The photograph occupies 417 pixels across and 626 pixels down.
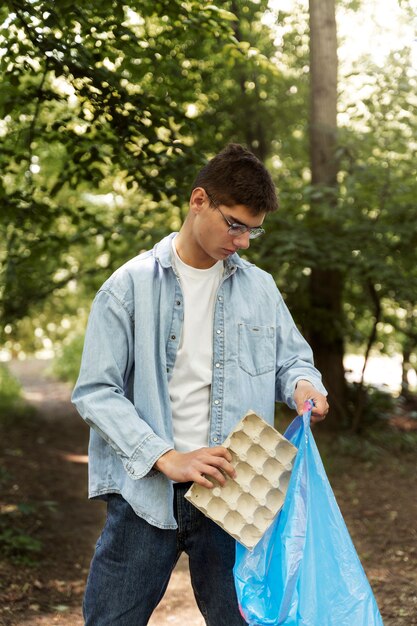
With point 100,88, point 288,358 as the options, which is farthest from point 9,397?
Answer: point 288,358

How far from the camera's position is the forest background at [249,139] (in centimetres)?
411

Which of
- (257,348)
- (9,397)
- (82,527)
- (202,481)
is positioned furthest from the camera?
(9,397)

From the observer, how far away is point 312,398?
2160 mm

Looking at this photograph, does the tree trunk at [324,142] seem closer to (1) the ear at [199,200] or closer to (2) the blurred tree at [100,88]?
(2) the blurred tree at [100,88]

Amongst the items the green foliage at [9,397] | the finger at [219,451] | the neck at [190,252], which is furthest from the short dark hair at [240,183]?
the green foliage at [9,397]

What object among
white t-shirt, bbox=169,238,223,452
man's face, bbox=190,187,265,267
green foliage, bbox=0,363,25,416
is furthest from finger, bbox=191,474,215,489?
green foliage, bbox=0,363,25,416

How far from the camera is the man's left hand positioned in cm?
214

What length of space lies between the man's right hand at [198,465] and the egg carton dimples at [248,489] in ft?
0.17

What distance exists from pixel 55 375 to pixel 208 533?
40.7 feet

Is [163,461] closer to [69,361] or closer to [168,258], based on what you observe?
[168,258]

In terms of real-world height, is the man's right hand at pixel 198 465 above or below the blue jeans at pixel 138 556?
above

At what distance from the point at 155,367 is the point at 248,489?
1.31 ft

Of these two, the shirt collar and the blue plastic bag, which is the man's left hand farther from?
the shirt collar

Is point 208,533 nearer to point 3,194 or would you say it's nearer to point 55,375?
point 3,194
